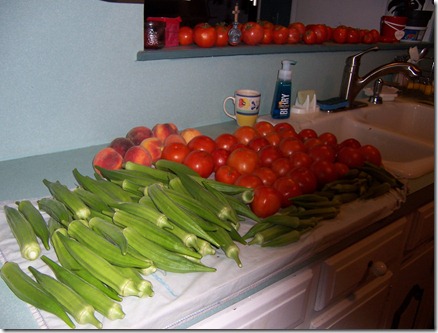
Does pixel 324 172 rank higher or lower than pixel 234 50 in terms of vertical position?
lower

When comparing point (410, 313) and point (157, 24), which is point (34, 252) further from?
point (410, 313)

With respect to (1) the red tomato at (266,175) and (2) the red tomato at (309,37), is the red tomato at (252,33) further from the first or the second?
(1) the red tomato at (266,175)

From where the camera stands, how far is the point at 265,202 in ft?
3.40

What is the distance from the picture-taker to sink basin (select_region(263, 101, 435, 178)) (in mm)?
1390

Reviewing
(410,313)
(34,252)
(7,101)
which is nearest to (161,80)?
(7,101)

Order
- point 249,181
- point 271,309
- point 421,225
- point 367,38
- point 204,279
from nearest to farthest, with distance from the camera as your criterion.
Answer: point 204,279
point 271,309
point 249,181
point 421,225
point 367,38

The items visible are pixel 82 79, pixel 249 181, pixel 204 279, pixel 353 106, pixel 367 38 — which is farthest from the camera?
pixel 367 38

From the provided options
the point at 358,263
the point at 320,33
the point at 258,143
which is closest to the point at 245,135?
the point at 258,143

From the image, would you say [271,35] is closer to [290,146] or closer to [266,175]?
[290,146]

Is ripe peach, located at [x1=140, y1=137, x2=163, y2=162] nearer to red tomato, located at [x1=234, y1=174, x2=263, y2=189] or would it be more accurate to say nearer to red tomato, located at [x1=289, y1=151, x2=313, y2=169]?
red tomato, located at [x1=234, y1=174, x2=263, y2=189]

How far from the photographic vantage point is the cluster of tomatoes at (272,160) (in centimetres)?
110

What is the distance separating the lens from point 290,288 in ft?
3.25

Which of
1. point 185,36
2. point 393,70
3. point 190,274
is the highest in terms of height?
point 185,36

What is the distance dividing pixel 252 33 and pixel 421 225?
0.98 m
